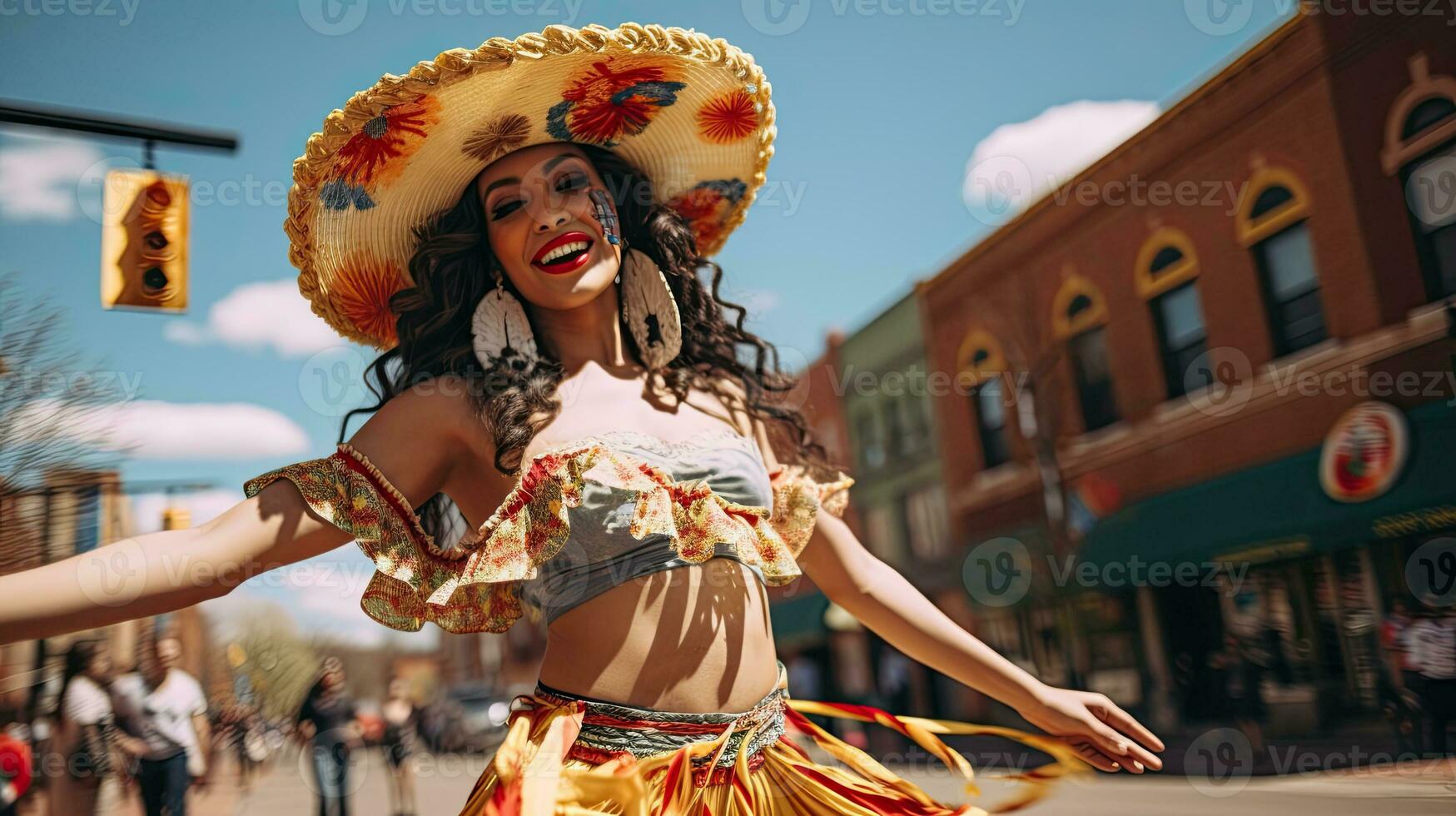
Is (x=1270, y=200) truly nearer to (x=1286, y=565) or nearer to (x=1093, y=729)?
(x=1286, y=565)

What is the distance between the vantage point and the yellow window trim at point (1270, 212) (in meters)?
11.8

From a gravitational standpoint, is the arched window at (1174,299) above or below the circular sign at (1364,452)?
above

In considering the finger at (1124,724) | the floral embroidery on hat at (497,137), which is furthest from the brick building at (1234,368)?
the floral embroidery on hat at (497,137)

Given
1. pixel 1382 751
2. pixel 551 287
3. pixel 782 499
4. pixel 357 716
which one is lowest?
pixel 1382 751

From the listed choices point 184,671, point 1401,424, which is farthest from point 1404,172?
point 184,671

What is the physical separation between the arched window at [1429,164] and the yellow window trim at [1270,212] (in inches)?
47.1

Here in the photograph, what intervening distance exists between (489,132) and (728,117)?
602 millimetres

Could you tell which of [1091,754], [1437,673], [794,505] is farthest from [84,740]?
[1437,673]

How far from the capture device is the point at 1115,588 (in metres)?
14.4

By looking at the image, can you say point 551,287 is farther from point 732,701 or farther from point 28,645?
point 28,645

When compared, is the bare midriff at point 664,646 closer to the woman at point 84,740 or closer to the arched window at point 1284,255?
A: the woman at point 84,740

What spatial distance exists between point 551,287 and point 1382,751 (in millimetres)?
10389

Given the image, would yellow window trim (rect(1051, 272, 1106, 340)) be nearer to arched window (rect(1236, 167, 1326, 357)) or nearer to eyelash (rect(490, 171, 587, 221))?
arched window (rect(1236, 167, 1326, 357))

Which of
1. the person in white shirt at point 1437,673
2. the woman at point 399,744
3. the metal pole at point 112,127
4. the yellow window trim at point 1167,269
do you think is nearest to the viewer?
the metal pole at point 112,127
